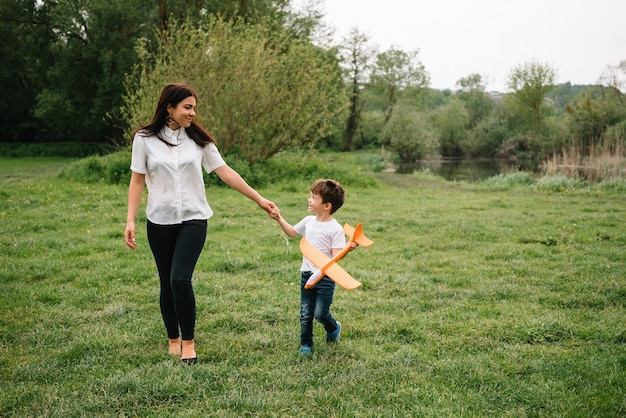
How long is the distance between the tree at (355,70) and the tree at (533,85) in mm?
14776

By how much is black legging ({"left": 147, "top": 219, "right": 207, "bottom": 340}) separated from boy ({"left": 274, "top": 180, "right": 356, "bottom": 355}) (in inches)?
30.7

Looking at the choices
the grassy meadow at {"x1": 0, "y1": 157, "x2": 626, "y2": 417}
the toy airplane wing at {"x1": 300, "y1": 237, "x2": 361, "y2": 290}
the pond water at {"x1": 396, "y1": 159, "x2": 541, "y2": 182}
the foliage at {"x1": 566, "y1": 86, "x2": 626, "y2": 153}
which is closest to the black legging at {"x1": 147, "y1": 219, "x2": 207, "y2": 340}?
the grassy meadow at {"x1": 0, "y1": 157, "x2": 626, "y2": 417}

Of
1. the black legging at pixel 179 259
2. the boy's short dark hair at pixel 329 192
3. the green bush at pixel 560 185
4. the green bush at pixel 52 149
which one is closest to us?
the black legging at pixel 179 259

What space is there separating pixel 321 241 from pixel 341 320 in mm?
1392

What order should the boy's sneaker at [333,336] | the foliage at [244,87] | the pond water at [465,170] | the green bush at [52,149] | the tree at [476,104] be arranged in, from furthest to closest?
the tree at [476,104] < the green bush at [52,149] < the pond water at [465,170] < the foliage at [244,87] < the boy's sneaker at [333,336]

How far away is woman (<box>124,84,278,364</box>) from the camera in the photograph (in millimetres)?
4148

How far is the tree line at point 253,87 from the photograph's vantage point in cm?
1756

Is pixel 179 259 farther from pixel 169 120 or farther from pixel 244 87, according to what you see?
pixel 244 87

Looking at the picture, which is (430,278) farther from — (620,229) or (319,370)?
(620,229)

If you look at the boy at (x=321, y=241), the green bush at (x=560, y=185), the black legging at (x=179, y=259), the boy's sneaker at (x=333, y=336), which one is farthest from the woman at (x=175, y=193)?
the green bush at (x=560, y=185)

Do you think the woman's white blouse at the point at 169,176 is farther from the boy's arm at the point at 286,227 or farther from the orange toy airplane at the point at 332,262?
the orange toy airplane at the point at 332,262

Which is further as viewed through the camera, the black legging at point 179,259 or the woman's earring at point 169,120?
the woman's earring at point 169,120

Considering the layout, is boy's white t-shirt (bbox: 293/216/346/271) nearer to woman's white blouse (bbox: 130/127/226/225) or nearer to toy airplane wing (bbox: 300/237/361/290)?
toy airplane wing (bbox: 300/237/361/290)

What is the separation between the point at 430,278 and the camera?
695 centimetres
